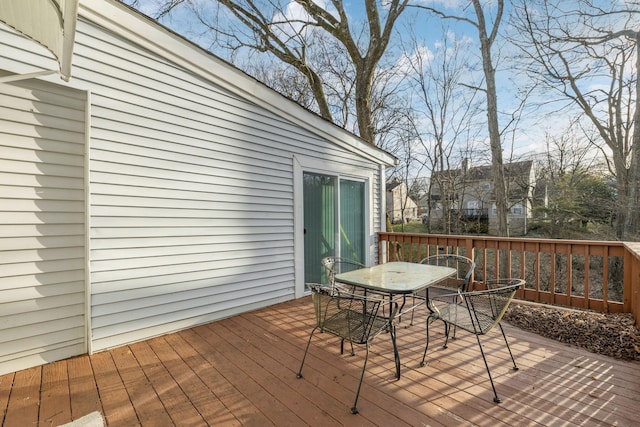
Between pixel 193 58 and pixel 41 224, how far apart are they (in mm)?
2156

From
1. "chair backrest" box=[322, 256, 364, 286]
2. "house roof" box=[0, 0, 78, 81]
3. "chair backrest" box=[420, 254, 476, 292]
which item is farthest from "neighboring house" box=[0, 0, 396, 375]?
"chair backrest" box=[420, 254, 476, 292]

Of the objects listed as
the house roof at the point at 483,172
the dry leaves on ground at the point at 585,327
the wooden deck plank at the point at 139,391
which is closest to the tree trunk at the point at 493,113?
the house roof at the point at 483,172

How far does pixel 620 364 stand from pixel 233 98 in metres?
4.54

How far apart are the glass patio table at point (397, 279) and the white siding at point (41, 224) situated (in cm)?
235

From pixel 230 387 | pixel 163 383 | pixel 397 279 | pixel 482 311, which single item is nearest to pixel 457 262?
pixel 482 311

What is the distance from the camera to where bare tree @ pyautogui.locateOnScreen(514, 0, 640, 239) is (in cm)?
746

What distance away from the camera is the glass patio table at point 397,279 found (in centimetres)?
219

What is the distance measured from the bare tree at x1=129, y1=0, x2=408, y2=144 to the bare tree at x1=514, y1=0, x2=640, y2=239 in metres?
4.14

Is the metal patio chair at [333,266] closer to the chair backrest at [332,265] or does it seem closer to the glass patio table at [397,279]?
the chair backrest at [332,265]

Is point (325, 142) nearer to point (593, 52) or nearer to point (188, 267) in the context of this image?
point (188, 267)

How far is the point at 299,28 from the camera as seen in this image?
812cm

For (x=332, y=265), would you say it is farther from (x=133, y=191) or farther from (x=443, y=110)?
(x=443, y=110)

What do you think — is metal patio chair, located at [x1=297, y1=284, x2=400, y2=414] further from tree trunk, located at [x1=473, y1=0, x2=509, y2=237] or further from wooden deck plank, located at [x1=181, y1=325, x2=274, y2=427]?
tree trunk, located at [x1=473, y1=0, x2=509, y2=237]

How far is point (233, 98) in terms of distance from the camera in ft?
Result: 11.9
